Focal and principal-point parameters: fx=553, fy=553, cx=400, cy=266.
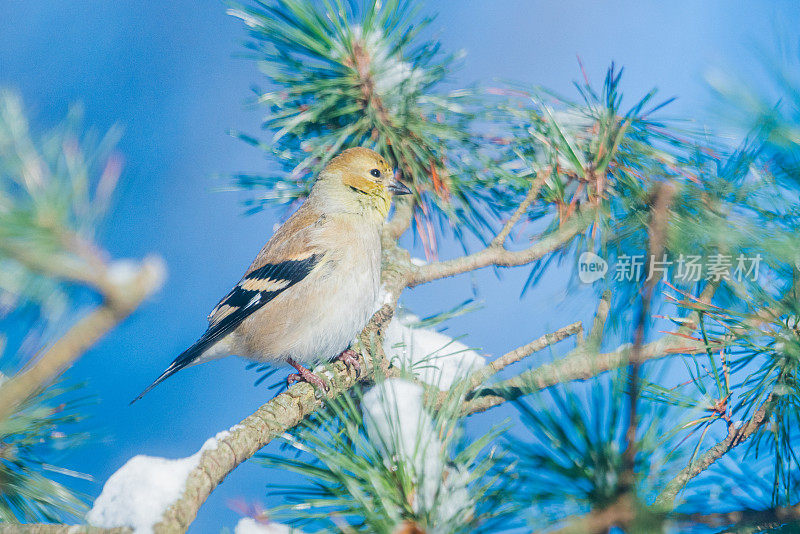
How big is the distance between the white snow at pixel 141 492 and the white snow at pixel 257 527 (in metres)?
0.09

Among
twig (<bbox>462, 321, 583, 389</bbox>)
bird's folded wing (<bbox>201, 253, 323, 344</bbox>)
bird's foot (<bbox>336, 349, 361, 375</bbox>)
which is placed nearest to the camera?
twig (<bbox>462, 321, 583, 389</bbox>)

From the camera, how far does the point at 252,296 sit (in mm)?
1418

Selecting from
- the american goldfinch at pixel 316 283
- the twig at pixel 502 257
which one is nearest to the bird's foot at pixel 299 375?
the american goldfinch at pixel 316 283

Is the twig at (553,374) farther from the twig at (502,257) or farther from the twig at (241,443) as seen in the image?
the twig at (502,257)

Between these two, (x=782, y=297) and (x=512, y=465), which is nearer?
(x=512, y=465)

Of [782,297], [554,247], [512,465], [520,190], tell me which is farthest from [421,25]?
[512,465]

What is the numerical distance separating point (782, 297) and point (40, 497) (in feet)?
3.61

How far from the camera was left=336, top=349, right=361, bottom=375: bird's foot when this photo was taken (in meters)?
1.26

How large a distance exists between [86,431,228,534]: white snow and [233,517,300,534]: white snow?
86 millimetres

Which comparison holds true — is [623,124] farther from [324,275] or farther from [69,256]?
Answer: [69,256]

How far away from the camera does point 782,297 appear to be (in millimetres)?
756

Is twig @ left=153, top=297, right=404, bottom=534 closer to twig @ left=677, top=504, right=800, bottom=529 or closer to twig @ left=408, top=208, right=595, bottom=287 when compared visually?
twig @ left=408, top=208, right=595, bottom=287

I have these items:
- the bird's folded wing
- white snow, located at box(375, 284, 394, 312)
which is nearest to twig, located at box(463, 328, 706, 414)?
white snow, located at box(375, 284, 394, 312)

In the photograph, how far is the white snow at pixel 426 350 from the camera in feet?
3.56
